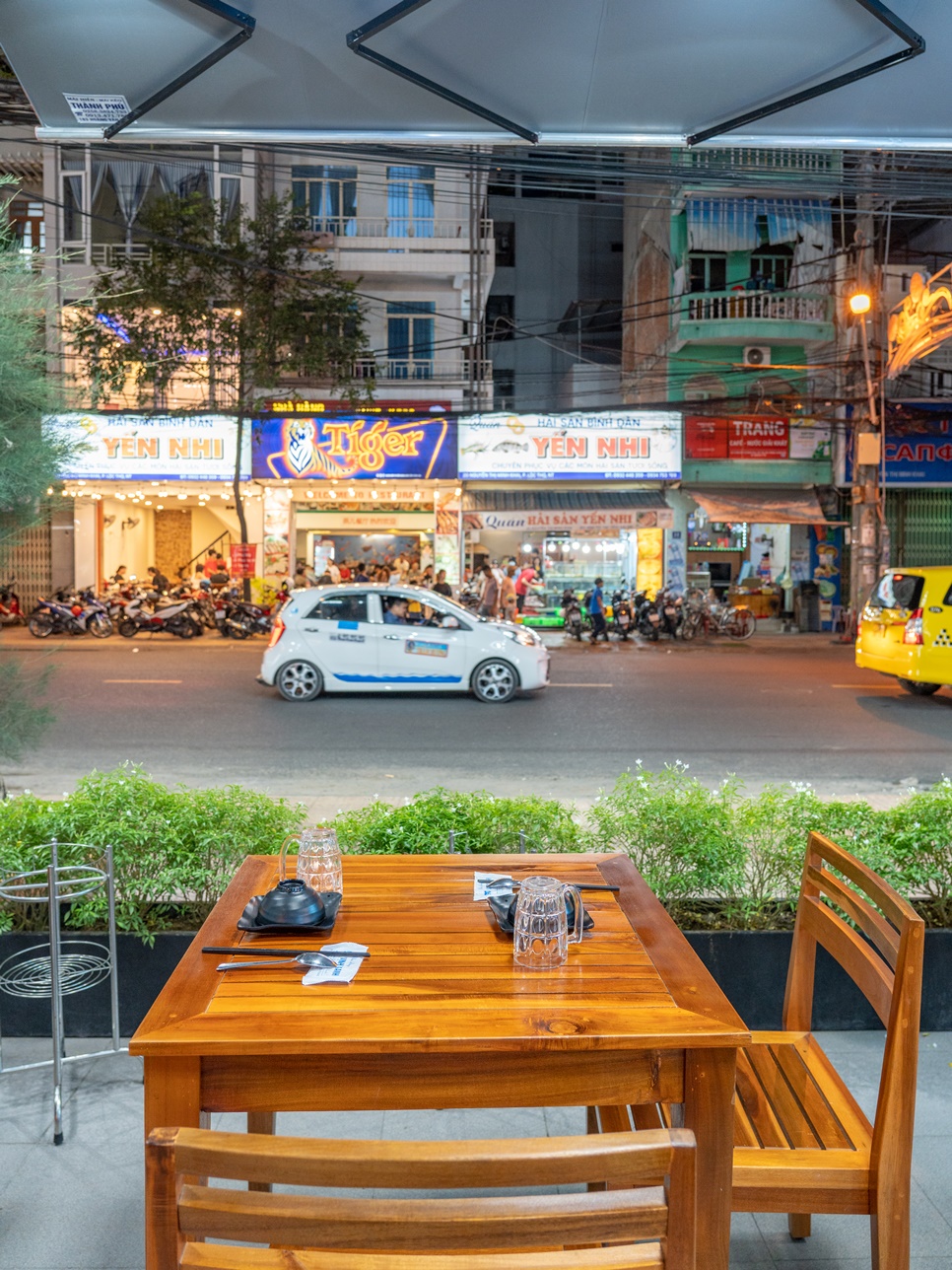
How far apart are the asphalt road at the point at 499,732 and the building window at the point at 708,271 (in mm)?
11303

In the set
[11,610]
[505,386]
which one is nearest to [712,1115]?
[11,610]

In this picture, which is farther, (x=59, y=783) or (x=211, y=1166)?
(x=59, y=783)

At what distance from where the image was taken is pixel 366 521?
25.1 metres

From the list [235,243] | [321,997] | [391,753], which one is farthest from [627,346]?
[321,997]

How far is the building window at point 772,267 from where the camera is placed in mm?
23641

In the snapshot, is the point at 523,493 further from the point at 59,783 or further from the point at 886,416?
the point at 59,783

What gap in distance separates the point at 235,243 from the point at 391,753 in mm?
15918

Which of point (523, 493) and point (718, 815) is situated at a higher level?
point (523, 493)

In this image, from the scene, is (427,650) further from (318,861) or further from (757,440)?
(757,440)

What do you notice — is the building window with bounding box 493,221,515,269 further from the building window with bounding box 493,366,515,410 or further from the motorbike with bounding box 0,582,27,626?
the motorbike with bounding box 0,582,27,626

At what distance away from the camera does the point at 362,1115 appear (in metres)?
3.31

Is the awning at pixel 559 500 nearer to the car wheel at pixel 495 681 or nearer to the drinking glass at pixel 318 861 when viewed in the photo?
the car wheel at pixel 495 681

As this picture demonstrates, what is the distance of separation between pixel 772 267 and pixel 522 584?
9301 mm

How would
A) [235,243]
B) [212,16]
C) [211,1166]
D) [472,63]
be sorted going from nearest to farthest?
[211,1166] → [212,16] → [472,63] → [235,243]
